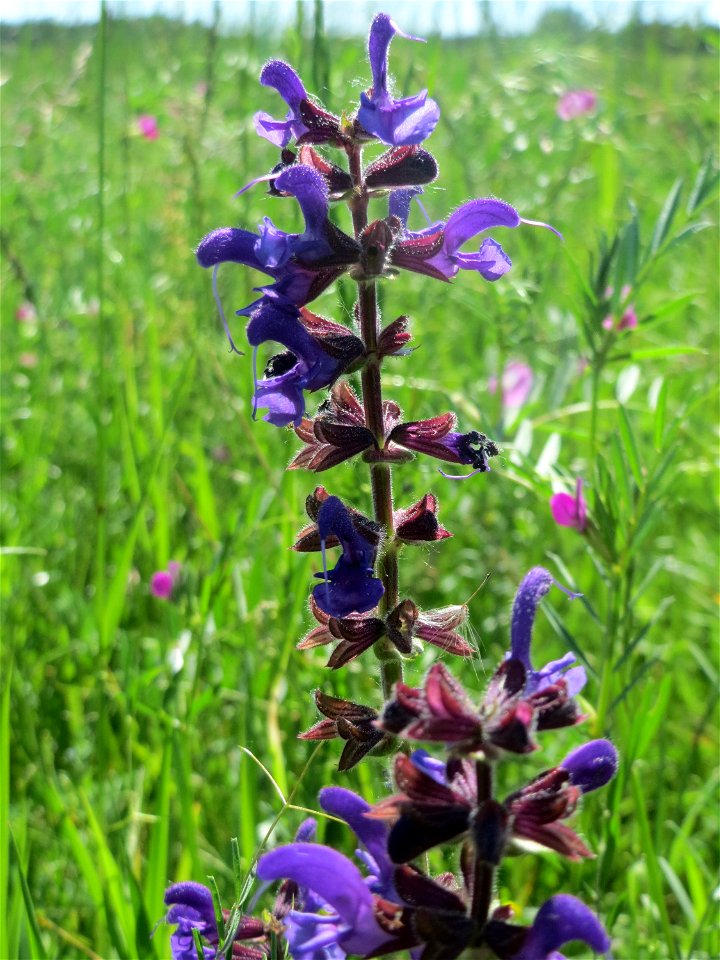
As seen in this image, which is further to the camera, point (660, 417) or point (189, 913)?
point (660, 417)

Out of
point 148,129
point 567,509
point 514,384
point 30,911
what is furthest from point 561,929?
point 148,129

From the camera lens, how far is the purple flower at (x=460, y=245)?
1234mm

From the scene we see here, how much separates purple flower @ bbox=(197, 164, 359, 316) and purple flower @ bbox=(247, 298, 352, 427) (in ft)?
0.09

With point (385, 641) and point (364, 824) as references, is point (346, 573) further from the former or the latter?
point (364, 824)

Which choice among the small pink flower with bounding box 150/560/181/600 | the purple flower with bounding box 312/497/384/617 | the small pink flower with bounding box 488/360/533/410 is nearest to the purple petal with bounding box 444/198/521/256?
the purple flower with bounding box 312/497/384/617

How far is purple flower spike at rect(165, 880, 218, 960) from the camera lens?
121 centimetres

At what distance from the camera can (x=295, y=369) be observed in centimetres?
121

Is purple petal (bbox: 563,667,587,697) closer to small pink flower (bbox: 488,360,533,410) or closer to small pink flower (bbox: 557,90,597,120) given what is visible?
small pink flower (bbox: 488,360,533,410)

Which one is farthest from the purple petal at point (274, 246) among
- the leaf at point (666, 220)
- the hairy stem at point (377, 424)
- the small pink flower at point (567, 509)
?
the leaf at point (666, 220)

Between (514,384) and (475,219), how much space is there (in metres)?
1.65

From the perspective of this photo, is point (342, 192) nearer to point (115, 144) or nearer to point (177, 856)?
point (177, 856)

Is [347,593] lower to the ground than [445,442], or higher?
lower

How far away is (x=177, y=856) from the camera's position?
2014 mm

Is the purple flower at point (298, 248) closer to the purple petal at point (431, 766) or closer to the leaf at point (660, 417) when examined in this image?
the purple petal at point (431, 766)
